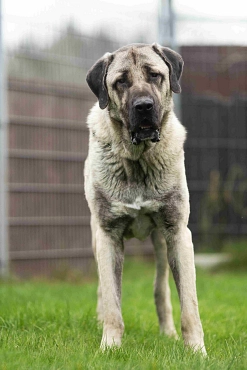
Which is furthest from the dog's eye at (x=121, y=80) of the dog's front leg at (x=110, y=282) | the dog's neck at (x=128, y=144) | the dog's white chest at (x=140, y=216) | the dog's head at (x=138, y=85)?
the dog's front leg at (x=110, y=282)

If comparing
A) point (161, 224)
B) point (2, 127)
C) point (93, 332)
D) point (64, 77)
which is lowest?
point (93, 332)

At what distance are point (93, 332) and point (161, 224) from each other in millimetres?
743

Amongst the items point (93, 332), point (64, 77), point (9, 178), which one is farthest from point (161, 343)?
point (64, 77)

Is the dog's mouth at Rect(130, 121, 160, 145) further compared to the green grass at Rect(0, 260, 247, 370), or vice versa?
the dog's mouth at Rect(130, 121, 160, 145)

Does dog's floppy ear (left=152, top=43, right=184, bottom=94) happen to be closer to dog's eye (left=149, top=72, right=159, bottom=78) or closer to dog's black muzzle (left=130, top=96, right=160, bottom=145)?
dog's eye (left=149, top=72, right=159, bottom=78)

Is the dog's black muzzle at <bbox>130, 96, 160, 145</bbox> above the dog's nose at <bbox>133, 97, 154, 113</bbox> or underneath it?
underneath

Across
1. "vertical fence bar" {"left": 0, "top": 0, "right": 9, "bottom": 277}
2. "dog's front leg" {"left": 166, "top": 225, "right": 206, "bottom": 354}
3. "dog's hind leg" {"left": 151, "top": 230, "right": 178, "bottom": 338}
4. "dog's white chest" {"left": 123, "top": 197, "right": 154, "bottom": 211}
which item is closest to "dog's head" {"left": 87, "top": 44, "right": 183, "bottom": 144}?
"dog's white chest" {"left": 123, "top": 197, "right": 154, "bottom": 211}

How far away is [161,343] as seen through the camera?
3.62 meters

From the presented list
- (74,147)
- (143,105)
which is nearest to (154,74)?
(143,105)

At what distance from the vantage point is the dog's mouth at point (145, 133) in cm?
368

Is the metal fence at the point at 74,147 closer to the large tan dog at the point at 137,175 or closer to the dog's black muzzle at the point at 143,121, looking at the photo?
the large tan dog at the point at 137,175

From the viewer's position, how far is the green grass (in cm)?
289

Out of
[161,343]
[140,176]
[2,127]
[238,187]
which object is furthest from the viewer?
[238,187]

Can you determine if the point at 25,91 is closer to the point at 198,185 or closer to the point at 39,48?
the point at 39,48
